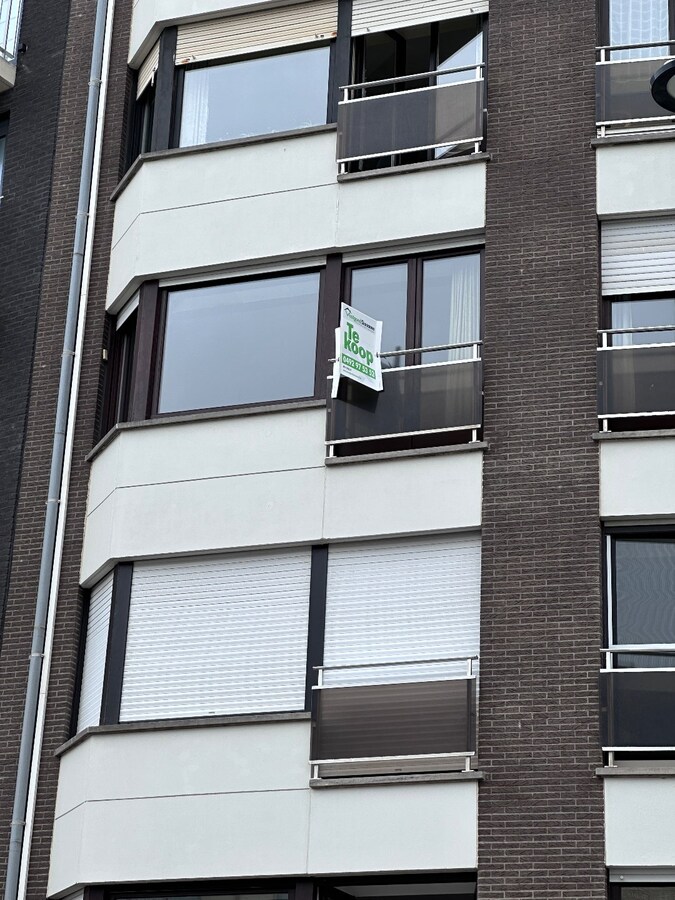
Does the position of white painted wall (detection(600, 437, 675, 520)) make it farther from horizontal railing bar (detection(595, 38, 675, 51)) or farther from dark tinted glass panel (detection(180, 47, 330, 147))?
dark tinted glass panel (detection(180, 47, 330, 147))

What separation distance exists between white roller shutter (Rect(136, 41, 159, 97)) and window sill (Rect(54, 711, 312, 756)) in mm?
8366

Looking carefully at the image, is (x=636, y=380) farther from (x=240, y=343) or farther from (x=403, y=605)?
(x=240, y=343)

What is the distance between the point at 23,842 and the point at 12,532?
3671 millimetres

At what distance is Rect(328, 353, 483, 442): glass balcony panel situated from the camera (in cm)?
1831

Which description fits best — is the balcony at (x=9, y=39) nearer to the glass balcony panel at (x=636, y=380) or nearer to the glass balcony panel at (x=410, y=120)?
the glass balcony panel at (x=410, y=120)

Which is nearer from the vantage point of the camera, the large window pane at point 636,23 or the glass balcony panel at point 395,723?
the glass balcony panel at point 395,723

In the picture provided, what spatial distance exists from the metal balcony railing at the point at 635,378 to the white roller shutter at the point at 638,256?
0.63 meters

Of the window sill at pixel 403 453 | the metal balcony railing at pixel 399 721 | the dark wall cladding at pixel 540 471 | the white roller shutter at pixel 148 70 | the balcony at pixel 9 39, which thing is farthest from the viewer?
the balcony at pixel 9 39

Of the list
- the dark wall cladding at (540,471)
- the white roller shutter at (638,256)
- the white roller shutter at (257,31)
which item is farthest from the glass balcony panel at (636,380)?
the white roller shutter at (257,31)

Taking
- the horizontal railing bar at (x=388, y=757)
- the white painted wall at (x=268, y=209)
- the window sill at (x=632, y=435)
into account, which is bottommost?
the horizontal railing bar at (x=388, y=757)

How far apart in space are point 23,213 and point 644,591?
383 inches

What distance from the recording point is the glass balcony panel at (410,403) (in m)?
18.3

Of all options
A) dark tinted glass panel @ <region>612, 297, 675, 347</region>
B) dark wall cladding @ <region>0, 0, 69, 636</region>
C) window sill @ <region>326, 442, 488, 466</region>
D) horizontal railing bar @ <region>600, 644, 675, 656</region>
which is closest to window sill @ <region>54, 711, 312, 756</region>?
dark wall cladding @ <region>0, 0, 69, 636</region>

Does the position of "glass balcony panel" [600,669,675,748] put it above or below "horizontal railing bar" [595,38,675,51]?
below
